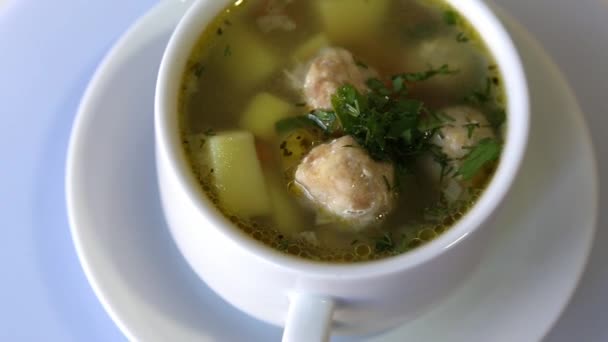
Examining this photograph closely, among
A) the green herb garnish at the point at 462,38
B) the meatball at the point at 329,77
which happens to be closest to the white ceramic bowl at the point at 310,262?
the green herb garnish at the point at 462,38

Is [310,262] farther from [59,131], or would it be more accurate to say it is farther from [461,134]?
[59,131]

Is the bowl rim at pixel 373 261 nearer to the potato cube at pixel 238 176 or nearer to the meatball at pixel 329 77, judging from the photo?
the potato cube at pixel 238 176

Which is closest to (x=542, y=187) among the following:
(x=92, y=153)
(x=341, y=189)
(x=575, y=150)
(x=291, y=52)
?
(x=575, y=150)

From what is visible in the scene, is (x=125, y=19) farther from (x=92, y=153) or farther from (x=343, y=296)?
(x=343, y=296)

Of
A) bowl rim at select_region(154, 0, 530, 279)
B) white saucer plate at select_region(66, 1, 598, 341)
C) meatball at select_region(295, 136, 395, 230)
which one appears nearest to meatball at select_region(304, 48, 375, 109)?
meatball at select_region(295, 136, 395, 230)

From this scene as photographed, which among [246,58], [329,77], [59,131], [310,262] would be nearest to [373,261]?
[310,262]

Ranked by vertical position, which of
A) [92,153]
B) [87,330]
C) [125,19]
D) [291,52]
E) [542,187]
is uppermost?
[125,19]

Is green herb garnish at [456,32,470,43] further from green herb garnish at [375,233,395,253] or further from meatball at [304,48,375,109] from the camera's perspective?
green herb garnish at [375,233,395,253]
